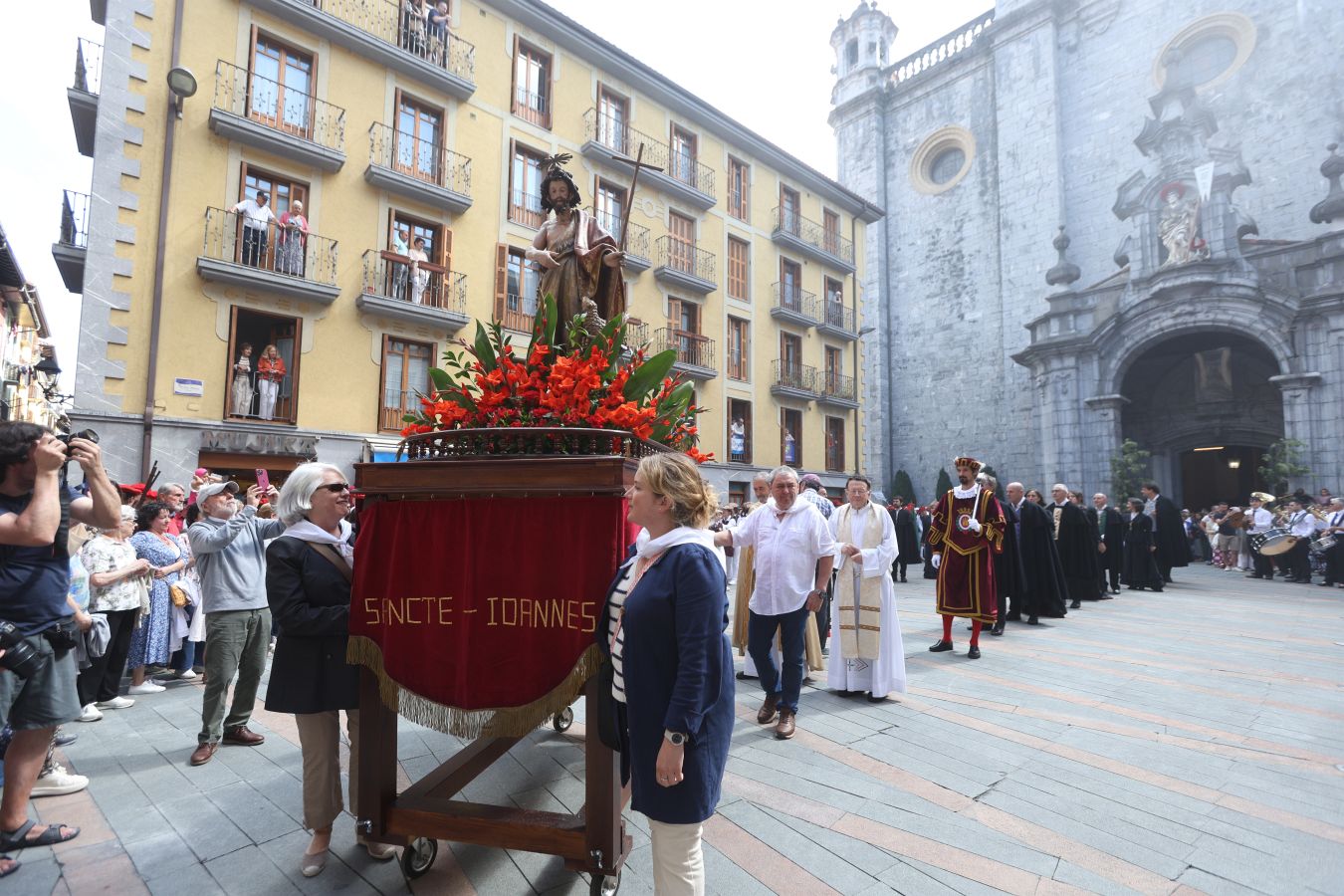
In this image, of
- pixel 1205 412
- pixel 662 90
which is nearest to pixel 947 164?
pixel 1205 412

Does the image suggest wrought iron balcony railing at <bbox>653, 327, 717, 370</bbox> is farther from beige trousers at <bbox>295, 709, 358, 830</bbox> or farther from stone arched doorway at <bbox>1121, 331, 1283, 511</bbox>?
beige trousers at <bbox>295, 709, 358, 830</bbox>

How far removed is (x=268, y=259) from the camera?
1266 cm

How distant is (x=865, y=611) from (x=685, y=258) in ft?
52.4

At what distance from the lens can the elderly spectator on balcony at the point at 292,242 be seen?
42.2ft

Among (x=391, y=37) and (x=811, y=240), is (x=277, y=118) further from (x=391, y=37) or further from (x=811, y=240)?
(x=811, y=240)

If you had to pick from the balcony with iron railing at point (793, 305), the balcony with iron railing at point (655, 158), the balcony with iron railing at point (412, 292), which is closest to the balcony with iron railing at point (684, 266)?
the balcony with iron railing at point (655, 158)

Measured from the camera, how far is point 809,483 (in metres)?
6.33

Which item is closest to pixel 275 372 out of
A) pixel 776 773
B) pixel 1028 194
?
pixel 776 773

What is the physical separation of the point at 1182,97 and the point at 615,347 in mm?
25895

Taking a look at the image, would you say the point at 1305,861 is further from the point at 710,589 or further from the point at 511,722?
the point at 511,722

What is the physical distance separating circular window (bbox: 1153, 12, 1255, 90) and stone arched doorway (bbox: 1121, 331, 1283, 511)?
27.9 feet

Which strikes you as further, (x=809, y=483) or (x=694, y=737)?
(x=809, y=483)

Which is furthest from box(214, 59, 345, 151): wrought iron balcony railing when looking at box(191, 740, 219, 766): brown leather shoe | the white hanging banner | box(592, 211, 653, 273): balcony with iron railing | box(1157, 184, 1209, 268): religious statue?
the white hanging banner

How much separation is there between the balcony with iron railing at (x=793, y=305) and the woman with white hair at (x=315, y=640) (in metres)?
20.2
